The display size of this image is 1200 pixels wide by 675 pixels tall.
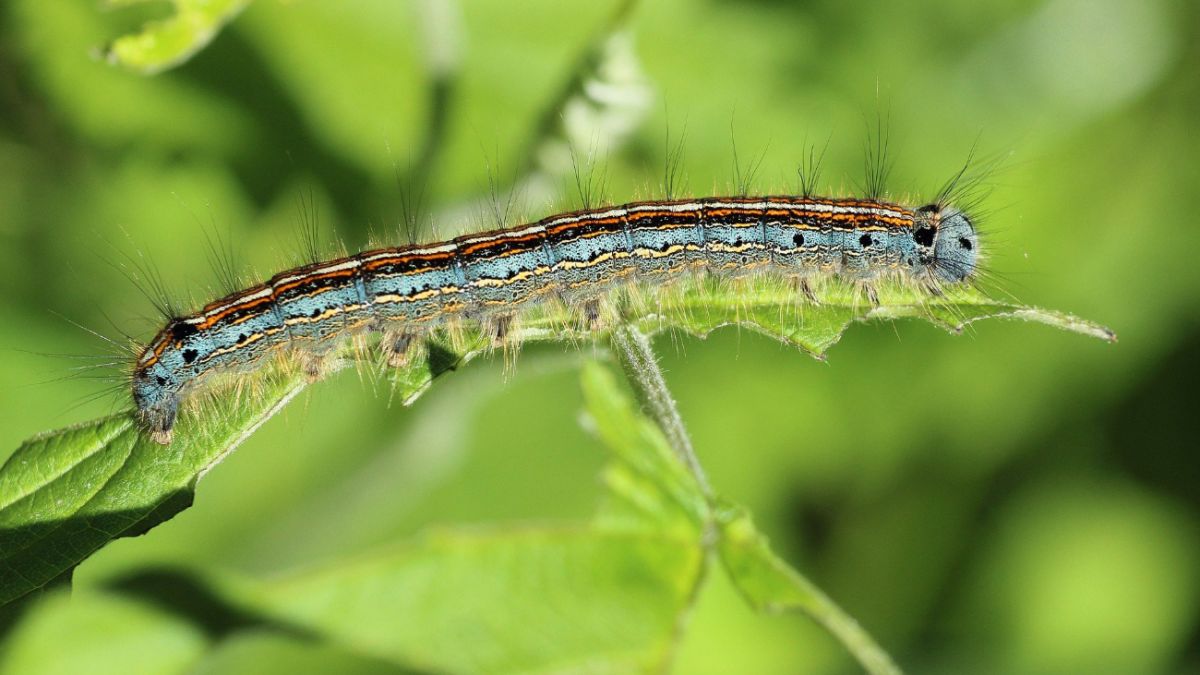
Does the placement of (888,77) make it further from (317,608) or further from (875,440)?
(317,608)

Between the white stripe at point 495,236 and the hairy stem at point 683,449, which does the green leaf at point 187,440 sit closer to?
the hairy stem at point 683,449

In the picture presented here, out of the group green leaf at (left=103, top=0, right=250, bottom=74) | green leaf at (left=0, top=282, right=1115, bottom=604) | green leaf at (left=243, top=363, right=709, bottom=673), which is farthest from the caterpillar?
green leaf at (left=103, top=0, right=250, bottom=74)

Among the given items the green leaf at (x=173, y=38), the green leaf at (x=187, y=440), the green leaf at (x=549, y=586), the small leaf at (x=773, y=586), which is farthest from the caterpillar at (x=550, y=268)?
the small leaf at (x=773, y=586)

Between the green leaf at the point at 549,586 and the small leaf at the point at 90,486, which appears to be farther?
the small leaf at the point at 90,486

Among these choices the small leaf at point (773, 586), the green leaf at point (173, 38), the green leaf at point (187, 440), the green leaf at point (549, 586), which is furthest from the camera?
the green leaf at point (173, 38)

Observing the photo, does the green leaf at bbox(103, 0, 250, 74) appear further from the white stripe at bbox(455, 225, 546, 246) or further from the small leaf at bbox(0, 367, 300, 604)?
the white stripe at bbox(455, 225, 546, 246)
